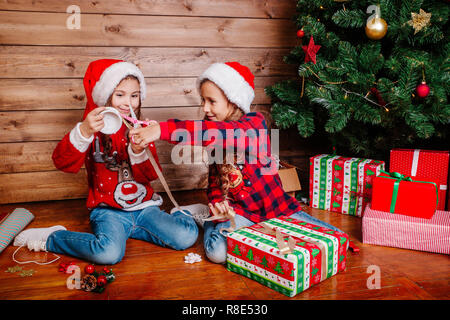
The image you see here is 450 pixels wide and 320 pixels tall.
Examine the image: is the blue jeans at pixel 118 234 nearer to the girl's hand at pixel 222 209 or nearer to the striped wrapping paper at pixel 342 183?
the girl's hand at pixel 222 209

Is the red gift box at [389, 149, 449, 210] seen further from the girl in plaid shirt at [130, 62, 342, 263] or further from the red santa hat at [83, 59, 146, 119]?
the red santa hat at [83, 59, 146, 119]

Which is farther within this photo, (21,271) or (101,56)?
(101,56)

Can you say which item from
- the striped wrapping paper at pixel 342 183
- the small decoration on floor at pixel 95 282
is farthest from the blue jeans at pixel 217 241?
the striped wrapping paper at pixel 342 183

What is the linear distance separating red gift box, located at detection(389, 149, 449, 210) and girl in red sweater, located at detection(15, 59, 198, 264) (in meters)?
0.94

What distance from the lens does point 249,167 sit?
1.44 m

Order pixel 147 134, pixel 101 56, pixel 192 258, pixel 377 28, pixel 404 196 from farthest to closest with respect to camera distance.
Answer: pixel 101 56 < pixel 377 28 < pixel 404 196 < pixel 192 258 < pixel 147 134

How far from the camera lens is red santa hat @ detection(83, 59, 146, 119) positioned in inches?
56.0

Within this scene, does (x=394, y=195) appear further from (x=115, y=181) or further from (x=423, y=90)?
(x=115, y=181)

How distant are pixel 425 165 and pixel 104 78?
1.36m

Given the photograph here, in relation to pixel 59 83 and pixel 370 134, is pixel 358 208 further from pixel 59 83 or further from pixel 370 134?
pixel 59 83

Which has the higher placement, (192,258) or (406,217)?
(406,217)

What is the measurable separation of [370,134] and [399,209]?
56 cm

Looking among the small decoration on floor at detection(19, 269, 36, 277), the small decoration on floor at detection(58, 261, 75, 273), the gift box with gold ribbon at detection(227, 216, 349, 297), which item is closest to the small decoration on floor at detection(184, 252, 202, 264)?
the gift box with gold ribbon at detection(227, 216, 349, 297)

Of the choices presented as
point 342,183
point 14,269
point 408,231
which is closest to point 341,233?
point 408,231
